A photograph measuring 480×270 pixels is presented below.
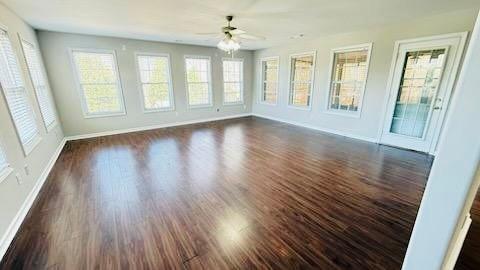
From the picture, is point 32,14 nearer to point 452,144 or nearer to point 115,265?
point 115,265

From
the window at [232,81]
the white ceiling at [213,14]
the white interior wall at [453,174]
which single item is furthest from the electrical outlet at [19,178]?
the window at [232,81]

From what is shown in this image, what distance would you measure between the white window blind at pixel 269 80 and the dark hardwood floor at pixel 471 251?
19.4ft

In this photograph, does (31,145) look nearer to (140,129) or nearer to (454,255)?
(140,129)

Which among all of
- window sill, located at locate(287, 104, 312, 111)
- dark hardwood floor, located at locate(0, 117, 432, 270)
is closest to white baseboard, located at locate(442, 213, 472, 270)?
dark hardwood floor, located at locate(0, 117, 432, 270)

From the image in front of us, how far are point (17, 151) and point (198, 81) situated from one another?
510cm

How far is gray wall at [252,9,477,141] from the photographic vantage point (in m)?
3.67

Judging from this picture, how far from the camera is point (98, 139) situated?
5.27 meters

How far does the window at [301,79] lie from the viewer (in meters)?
6.12

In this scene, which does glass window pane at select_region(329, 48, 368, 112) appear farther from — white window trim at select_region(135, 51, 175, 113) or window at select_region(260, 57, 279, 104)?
white window trim at select_region(135, 51, 175, 113)

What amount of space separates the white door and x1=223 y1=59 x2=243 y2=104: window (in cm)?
500

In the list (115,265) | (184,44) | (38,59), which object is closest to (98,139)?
(38,59)

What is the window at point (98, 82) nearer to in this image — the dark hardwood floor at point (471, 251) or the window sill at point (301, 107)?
the window sill at point (301, 107)

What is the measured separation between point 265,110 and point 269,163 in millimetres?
4487

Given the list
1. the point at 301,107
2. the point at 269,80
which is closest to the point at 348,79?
the point at 301,107
